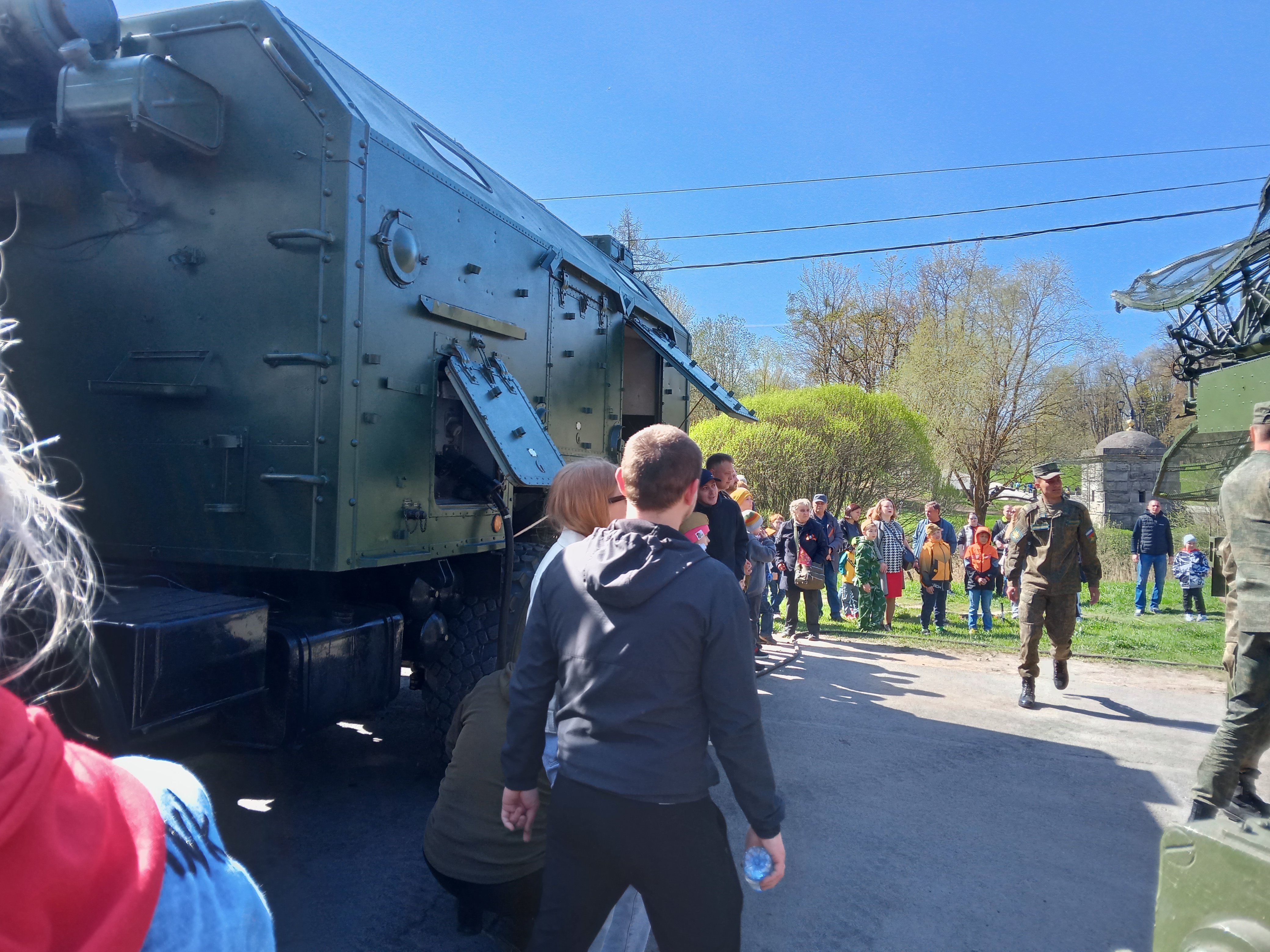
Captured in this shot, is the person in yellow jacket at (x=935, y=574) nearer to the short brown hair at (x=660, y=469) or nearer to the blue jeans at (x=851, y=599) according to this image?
the blue jeans at (x=851, y=599)

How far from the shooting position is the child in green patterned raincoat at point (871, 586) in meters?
10.1

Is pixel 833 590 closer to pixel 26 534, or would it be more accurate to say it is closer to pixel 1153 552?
pixel 1153 552

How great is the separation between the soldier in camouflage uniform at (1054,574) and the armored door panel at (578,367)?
3.30m

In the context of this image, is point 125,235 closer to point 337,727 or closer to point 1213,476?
point 337,727

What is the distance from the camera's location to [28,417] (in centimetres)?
350

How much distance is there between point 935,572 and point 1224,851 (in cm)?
904

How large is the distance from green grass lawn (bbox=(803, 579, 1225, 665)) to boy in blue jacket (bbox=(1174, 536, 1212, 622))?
0.18m

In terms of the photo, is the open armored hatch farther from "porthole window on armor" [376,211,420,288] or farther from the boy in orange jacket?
the boy in orange jacket

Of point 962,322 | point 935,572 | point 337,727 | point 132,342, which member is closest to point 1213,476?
point 935,572

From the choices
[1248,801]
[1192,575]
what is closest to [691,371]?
[1248,801]

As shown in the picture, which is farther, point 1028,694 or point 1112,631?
point 1112,631

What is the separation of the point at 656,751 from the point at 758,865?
1.27ft

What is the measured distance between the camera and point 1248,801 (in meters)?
4.00

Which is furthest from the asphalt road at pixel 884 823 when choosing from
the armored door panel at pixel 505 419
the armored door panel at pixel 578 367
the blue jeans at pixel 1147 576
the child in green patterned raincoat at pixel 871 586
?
the blue jeans at pixel 1147 576
